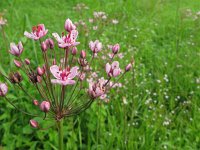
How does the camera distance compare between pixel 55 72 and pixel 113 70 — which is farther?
pixel 113 70

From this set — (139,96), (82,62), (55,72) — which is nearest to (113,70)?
(82,62)

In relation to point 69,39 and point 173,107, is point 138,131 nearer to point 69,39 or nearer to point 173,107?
point 173,107

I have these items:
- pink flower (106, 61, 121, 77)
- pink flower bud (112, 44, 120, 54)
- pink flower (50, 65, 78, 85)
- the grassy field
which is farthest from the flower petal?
the grassy field

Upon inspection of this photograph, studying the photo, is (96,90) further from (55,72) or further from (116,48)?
(116,48)

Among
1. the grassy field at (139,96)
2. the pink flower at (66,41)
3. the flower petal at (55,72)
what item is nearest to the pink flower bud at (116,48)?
the pink flower at (66,41)

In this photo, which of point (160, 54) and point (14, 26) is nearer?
point (160, 54)

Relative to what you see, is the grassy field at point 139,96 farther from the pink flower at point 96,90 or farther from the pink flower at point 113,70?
the pink flower at point 96,90

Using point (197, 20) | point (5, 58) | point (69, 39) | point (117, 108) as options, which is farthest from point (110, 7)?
point (69, 39)

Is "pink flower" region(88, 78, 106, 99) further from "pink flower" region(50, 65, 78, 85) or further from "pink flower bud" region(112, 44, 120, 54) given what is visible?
"pink flower bud" region(112, 44, 120, 54)
